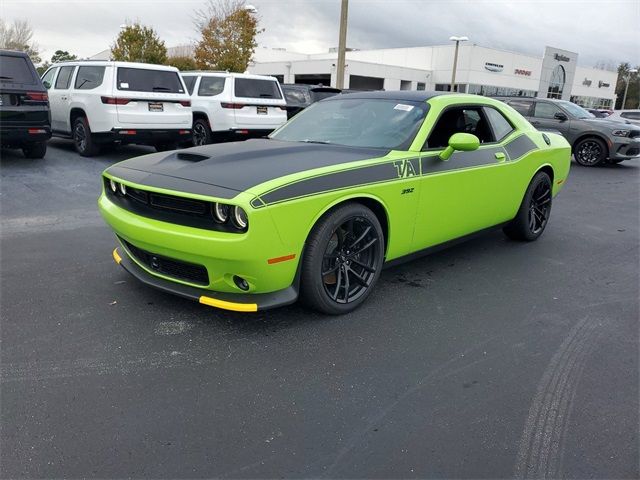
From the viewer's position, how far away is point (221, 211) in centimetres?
314

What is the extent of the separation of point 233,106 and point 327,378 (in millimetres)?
9287

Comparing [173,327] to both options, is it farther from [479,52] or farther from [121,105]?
[479,52]

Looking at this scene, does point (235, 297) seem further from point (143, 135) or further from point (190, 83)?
point (190, 83)

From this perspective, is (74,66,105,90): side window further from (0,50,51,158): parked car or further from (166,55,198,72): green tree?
(166,55,198,72): green tree

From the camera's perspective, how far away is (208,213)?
Answer: 319 cm

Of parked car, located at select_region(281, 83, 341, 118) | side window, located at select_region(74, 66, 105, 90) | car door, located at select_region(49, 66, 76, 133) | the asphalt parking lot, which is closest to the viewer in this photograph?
the asphalt parking lot

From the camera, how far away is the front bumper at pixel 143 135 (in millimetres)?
9484

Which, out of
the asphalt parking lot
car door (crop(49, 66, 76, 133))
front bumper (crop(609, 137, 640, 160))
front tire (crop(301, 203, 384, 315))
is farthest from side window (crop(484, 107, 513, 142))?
front bumper (crop(609, 137, 640, 160))

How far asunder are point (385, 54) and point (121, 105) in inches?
2170

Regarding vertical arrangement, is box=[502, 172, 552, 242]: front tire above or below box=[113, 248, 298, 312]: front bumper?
above

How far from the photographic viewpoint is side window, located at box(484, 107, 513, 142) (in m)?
5.04

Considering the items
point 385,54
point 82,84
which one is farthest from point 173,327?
point 385,54

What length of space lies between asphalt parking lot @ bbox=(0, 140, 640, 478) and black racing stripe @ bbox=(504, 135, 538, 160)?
1123mm

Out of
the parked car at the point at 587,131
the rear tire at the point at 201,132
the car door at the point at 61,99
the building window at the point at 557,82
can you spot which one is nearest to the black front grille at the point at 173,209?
the car door at the point at 61,99
